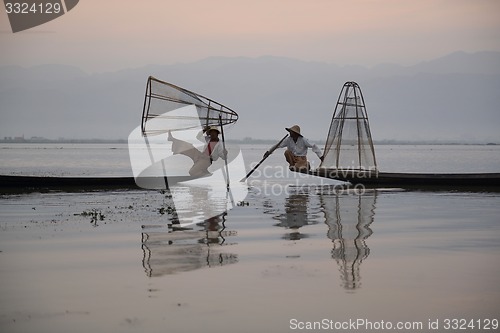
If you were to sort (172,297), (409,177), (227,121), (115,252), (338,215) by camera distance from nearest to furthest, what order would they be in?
(172,297)
(115,252)
(338,215)
(227,121)
(409,177)

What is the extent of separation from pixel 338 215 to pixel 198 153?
20.8 ft

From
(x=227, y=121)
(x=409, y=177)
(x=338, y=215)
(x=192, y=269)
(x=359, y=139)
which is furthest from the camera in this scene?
(x=359, y=139)

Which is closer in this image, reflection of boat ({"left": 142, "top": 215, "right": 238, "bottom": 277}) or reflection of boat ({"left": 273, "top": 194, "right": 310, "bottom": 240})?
reflection of boat ({"left": 142, "top": 215, "right": 238, "bottom": 277})

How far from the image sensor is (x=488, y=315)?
5.77 meters

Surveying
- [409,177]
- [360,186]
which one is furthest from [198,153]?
[409,177]

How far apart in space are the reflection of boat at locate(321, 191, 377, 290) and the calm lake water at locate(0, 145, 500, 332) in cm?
3

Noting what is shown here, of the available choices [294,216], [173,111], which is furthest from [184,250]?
[173,111]

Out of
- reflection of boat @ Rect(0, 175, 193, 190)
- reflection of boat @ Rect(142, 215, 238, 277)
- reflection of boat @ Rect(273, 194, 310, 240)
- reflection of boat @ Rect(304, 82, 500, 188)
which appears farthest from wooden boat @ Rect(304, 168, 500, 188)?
reflection of boat @ Rect(142, 215, 238, 277)

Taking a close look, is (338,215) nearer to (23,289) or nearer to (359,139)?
(23,289)

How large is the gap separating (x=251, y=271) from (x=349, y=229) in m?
3.62

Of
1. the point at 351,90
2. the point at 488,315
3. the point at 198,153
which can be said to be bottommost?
the point at 488,315

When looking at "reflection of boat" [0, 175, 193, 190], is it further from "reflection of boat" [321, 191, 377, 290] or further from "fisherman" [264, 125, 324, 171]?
"reflection of boat" [321, 191, 377, 290]

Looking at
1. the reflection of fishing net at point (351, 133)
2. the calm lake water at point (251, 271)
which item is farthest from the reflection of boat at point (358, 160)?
the calm lake water at point (251, 271)

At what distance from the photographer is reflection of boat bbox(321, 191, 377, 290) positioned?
747cm
